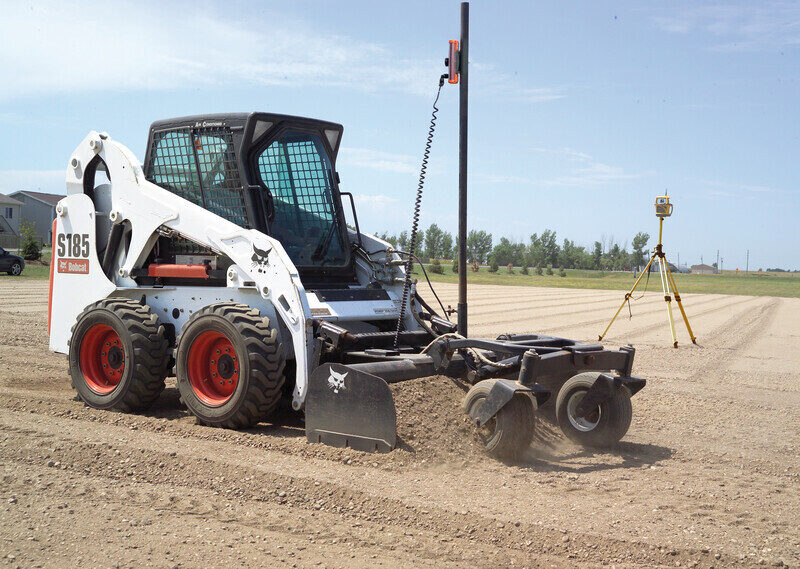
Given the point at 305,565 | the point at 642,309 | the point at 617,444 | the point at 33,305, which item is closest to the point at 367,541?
the point at 305,565

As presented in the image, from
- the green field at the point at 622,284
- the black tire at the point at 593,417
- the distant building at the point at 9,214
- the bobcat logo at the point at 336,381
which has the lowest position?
the black tire at the point at 593,417

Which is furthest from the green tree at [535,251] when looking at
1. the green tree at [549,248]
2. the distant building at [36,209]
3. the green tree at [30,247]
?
the green tree at [30,247]

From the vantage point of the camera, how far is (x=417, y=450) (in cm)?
605

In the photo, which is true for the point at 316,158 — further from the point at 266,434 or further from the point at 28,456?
the point at 28,456

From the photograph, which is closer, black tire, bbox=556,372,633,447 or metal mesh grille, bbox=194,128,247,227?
black tire, bbox=556,372,633,447

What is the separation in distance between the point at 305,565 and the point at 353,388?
2186mm

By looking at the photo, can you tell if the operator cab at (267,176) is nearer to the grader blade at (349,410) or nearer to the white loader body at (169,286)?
the white loader body at (169,286)

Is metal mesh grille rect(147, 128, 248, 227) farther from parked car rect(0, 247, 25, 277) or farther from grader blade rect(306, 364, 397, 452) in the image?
parked car rect(0, 247, 25, 277)

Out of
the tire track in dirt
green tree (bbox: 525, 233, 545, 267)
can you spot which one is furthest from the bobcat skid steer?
green tree (bbox: 525, 233, 545, 267)

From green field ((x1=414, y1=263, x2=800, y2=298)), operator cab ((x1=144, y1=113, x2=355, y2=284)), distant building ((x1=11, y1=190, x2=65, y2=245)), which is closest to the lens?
operator cab ((x1=144, y1=113, x2=355, y2=284))

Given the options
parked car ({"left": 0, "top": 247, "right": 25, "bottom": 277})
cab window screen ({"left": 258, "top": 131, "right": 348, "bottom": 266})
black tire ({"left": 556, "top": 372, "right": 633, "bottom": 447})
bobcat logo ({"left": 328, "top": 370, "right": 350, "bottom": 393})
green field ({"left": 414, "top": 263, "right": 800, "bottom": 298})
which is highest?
cab window screen ({"left": 258, "top": 131, "right": 348, "bottom": 266})

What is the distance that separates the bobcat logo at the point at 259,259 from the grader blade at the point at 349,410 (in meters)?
1.22

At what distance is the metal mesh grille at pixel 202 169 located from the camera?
310 inches

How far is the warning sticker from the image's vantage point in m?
8.59
